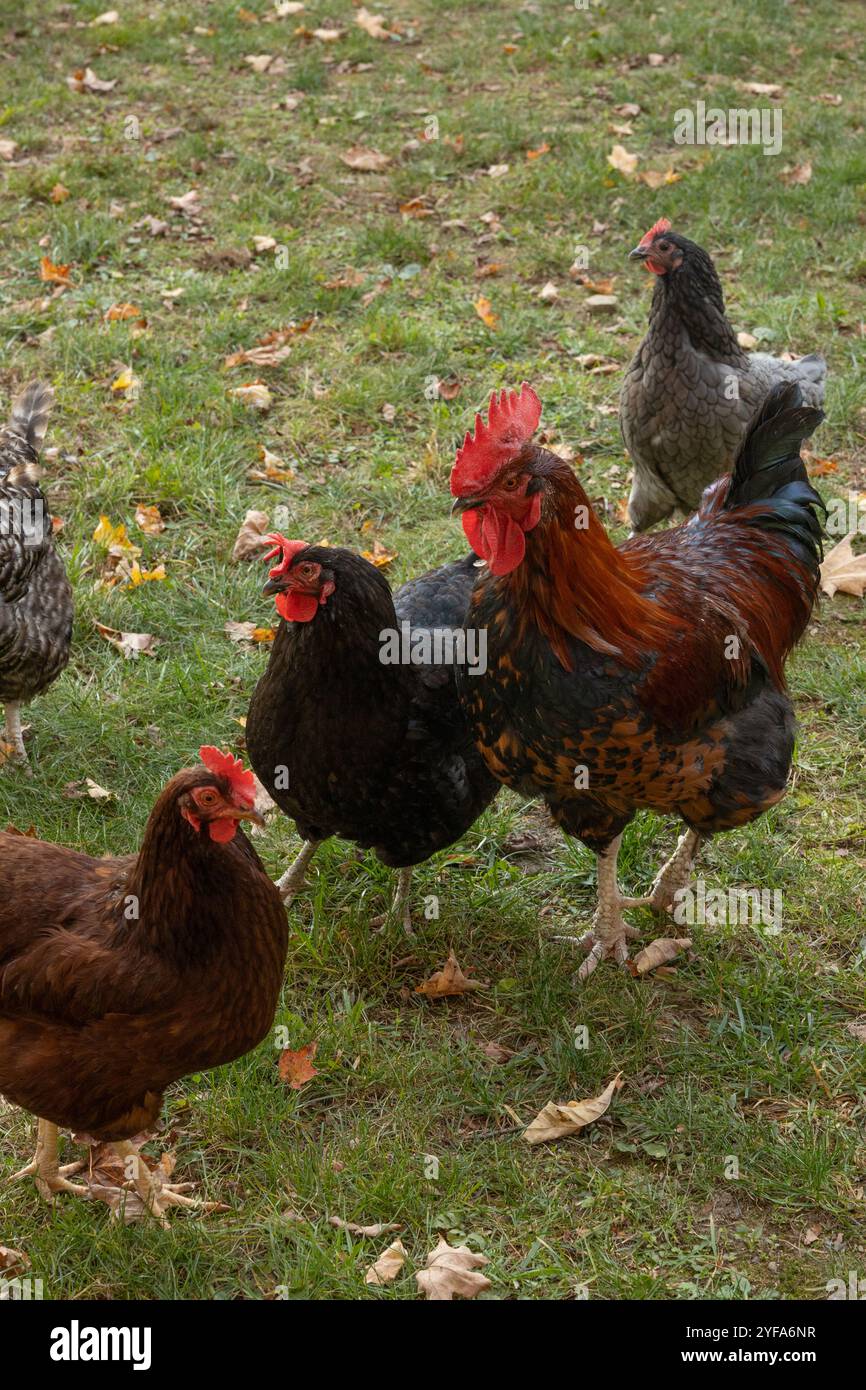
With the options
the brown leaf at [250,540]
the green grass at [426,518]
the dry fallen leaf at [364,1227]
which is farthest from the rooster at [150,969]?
the brown leaf at [250,540]

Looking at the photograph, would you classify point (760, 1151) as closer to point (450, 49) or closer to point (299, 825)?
point (299, 825)

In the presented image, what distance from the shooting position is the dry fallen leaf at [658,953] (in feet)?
14.5

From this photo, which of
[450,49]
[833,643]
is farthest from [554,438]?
[450,49]

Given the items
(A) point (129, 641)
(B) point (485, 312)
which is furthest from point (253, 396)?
(A) point (129, 641)

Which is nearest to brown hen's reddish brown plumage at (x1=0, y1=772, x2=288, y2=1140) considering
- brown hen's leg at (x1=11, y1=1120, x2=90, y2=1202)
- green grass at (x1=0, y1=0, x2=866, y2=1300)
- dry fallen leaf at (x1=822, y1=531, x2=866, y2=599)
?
brown hen's leg at (x1=11, y1=1120, x2=90, y2=1202)

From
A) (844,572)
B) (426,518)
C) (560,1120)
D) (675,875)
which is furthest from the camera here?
(426,518)

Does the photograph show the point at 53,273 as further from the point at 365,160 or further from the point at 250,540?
the point at 250,540

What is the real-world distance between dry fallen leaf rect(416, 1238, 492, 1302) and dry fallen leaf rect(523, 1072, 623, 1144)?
46 centimetres

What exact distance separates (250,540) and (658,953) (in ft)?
9.46

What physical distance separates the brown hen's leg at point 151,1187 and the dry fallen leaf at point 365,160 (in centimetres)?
749

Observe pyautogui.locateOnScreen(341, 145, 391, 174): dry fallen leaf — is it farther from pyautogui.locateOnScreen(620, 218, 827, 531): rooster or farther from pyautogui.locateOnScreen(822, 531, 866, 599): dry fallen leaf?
pyautogui.locateOnScreen(822, 531, 866, 599): dry fallen leaf

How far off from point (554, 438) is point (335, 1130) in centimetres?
414

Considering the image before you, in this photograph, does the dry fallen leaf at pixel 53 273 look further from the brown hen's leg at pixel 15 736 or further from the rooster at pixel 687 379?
the rooster at pixel 687 379

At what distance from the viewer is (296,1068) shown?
3.98 metres
